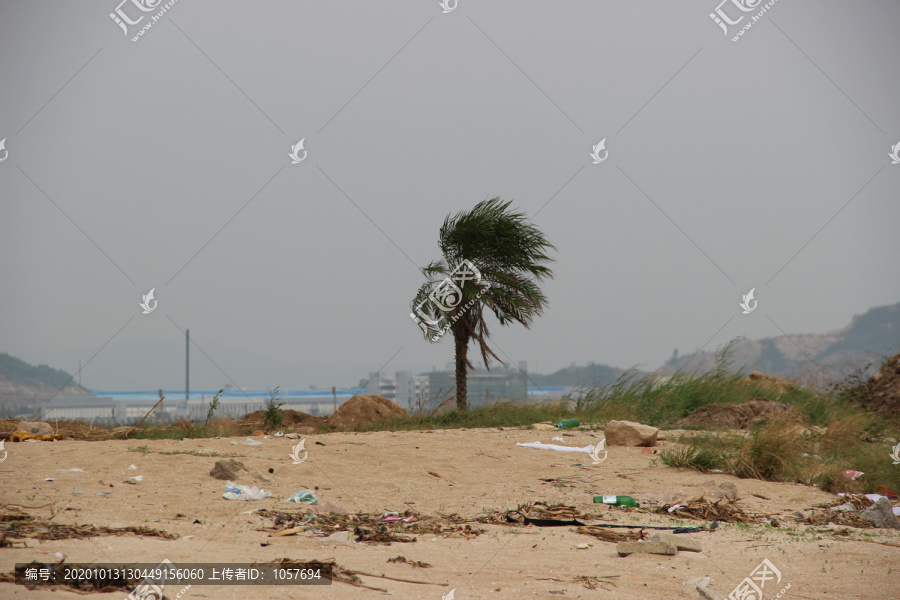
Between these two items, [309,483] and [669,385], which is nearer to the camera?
[309,483]

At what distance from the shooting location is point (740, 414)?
11133 millimetres

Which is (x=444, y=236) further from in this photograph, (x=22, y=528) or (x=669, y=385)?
(x=22, y=528)

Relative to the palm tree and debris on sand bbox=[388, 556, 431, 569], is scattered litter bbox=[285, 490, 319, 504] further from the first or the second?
the palm tree

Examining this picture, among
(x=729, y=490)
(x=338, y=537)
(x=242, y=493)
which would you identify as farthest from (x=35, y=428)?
(x=729, y=490)

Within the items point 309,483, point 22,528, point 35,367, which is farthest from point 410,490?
point 35,367

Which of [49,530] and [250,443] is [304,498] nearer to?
[49,530]

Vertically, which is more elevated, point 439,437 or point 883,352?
point 883,352

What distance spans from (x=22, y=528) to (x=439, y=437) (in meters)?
5.76

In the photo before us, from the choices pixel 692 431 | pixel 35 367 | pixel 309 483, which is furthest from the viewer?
pixel 35 367

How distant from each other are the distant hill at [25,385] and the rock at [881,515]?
33.1ft

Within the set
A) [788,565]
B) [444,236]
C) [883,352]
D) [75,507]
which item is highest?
[444,236]

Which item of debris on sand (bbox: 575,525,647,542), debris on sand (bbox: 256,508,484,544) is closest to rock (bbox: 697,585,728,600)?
debris on sand (bbox: 575,525,647,542)

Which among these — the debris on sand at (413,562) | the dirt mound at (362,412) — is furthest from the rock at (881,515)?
the dirt mound at (362,412)

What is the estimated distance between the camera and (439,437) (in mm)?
9297
